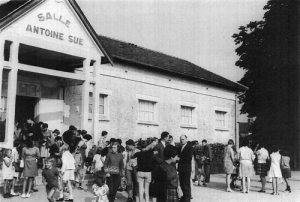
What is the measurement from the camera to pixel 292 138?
81.5 ft

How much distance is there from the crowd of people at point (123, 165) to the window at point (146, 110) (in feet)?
15.7

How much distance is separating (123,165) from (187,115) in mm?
12441

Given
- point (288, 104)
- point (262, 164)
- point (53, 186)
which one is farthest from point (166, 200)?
point (288, 104)

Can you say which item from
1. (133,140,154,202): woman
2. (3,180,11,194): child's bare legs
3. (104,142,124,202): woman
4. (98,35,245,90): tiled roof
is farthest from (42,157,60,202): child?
(98,35,245,90): tiled roof

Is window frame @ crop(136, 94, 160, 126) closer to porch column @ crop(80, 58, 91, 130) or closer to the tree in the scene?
porch column @ crop(80, 58, 91, 130)

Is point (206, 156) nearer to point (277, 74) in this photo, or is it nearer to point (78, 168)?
point (78, 168)

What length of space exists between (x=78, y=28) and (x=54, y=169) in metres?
5.77

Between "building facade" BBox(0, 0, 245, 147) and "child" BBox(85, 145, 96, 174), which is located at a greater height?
"building facade" BBox(0, 0, 245, 147)

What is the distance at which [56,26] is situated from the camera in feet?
38.6

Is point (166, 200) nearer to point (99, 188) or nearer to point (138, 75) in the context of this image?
point (99, 188)

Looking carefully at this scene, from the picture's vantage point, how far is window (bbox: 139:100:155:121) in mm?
18109

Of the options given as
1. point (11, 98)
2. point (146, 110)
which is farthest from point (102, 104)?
point (11, 98)

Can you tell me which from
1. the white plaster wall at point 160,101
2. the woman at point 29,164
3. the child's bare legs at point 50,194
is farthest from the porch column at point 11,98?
Answer: the white plaster wall at point 160,101

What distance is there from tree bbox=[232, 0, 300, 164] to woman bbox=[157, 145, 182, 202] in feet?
63.4
